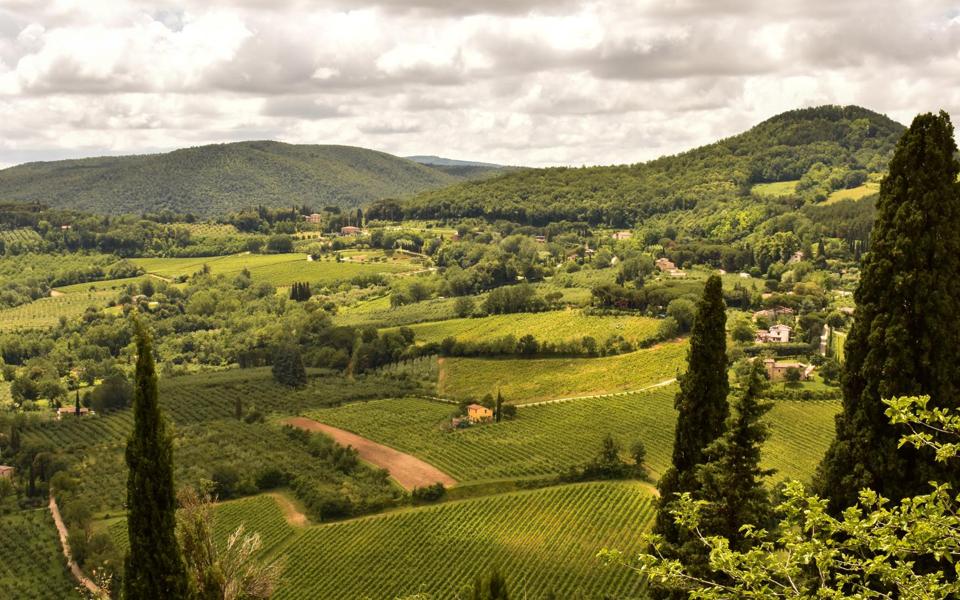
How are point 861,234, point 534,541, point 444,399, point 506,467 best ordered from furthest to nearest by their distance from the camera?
point 861,234 < point 444,399 < point 506,467 < point 534,541

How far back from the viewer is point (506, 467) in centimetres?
6225

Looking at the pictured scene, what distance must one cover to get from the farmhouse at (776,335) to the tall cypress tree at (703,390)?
233 ft

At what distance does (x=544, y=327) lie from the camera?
337ft

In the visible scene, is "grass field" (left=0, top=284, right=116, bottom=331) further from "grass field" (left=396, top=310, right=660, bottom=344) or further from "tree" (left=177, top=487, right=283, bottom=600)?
"tree" (left=177, top=487, right=283, bottom=600)

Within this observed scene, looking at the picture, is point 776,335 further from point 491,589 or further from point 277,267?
point 277,267

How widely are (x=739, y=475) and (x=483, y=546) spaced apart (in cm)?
3347

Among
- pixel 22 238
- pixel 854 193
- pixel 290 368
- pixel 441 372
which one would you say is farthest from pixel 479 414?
pixel 22 238

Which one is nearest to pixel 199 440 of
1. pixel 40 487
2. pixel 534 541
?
pixel 40 487

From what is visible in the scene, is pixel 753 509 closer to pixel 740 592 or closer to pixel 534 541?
pixel 740 592

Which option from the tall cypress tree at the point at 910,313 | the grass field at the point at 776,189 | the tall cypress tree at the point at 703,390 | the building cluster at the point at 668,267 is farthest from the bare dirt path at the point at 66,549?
the grass field at the point at 776,189

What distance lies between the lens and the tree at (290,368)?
95000mm

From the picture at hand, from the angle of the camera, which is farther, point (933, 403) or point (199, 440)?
point (199, 440)

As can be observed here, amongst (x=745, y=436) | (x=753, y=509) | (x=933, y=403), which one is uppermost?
(x=933, y=403)

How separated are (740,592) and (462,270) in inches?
5505
